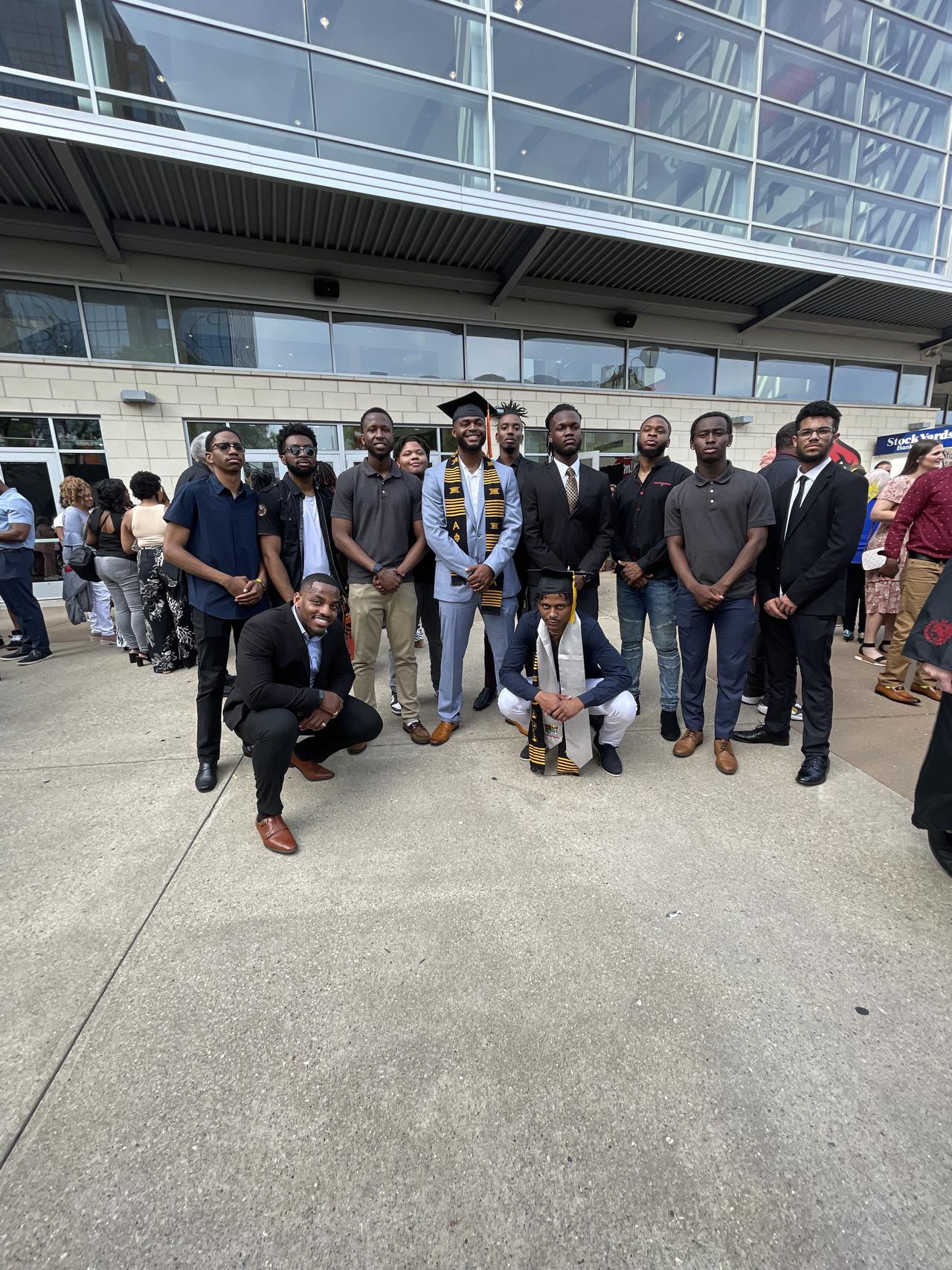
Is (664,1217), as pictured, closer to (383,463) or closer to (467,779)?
(467,779)

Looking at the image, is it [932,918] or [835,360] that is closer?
[932,918]

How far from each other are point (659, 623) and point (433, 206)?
728 cm

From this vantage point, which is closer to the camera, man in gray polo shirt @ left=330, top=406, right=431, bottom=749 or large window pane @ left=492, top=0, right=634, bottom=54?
Result: man in gray polo shirt @ left=330, top=406, right=431, bottom=749

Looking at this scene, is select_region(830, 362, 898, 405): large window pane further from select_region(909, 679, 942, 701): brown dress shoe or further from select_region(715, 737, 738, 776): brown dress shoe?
select_region(715, 737, 738, 776): brown dress shoe

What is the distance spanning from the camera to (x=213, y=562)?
10.3 ft

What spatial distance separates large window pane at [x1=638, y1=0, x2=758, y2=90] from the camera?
880 centimetres

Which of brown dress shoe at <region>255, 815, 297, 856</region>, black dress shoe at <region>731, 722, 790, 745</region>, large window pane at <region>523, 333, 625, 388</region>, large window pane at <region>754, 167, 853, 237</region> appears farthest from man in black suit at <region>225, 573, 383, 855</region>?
large window pane at <region>754, 167, 853, 237</region>

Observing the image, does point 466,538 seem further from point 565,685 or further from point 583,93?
point 583,93

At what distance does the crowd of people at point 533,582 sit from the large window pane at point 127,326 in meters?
5.95

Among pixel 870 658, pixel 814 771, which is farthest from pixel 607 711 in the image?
pixel 870 658

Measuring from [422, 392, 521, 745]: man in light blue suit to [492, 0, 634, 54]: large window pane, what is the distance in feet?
28.7

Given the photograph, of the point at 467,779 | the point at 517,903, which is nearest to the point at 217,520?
the point at 467,779

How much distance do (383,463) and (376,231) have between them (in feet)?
22.7

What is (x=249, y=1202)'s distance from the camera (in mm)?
1261
